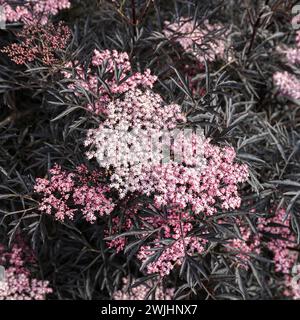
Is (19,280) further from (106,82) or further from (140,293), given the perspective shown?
(106,82)

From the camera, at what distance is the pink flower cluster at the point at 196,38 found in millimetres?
2989

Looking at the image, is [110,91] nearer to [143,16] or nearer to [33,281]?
[143,16]

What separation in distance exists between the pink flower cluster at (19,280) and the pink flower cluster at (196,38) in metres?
1.79

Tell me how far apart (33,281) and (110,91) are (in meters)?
1.41

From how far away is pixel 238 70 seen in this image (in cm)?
334

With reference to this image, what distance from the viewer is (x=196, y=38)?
3133mm

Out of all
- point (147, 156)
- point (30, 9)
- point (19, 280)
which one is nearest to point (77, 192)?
point (147, 156)

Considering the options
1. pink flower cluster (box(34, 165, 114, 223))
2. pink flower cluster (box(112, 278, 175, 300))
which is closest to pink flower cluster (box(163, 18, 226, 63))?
pink flower cluster (box(34, 165, 114, 223))

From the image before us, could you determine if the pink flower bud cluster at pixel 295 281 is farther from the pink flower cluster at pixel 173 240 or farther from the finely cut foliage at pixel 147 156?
the pink flower cluster at pixel 173 240

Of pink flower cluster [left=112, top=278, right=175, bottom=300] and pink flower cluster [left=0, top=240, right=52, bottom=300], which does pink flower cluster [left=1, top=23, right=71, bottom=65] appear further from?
→ pink flower cluster [left=112, top=278, right=175, bottom=300]

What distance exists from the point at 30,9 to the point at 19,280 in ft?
5.81

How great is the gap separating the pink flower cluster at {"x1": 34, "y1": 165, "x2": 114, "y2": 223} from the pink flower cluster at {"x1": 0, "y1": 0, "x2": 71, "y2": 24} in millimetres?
1001

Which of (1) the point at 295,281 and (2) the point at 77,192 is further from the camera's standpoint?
(1) the point at 295,281
